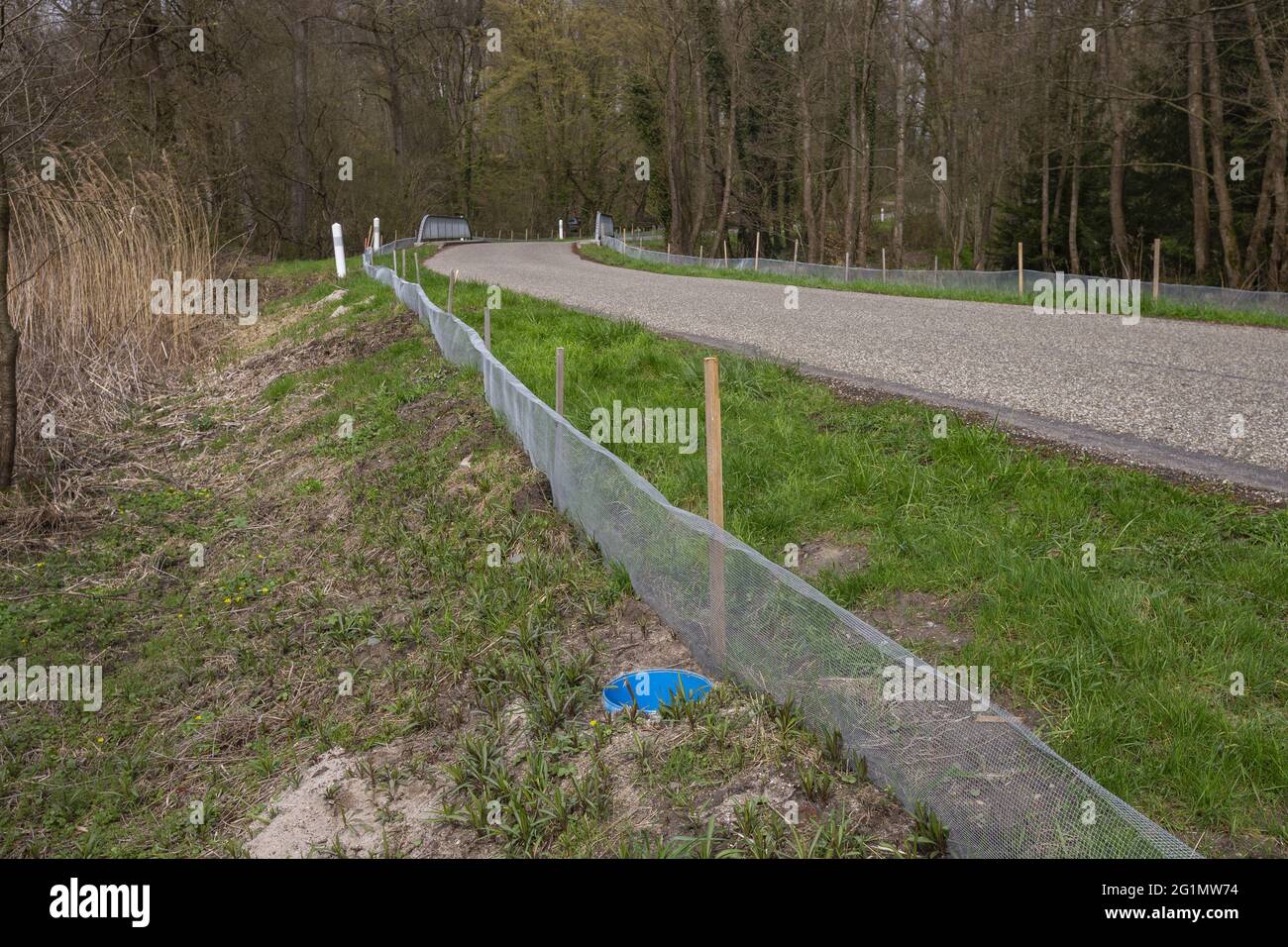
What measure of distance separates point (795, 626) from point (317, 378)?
996 cm

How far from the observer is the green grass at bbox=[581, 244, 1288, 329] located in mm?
14000

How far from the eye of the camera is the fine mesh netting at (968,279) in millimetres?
14828

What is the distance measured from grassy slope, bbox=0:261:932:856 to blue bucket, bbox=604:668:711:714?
124mm

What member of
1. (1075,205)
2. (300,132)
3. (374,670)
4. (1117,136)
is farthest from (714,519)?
(300,132)

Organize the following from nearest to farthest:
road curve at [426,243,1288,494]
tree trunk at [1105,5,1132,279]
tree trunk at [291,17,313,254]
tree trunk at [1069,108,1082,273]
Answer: road curve at [426,243,1288,494]
tree trunk at [1105,5,1132,279]
tree trunk at [1069,108,1082,273]
tree trunk at [291,17,313,254]

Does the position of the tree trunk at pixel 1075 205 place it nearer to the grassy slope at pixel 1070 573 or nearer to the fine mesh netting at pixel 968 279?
the fine mesh netting at pixel 968 279

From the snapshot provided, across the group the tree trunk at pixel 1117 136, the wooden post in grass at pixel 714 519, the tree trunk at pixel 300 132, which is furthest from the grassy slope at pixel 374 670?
the tree trunk at pixel 300 132

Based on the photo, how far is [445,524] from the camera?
7625 mm

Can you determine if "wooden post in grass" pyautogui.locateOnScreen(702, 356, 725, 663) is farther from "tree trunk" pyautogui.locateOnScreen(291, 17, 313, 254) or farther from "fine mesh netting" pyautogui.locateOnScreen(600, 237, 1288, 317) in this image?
"tree trunk" pyautogui.locateOnScreen(291, 17, 313, 254)

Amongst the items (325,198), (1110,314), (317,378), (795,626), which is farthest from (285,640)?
(325,198)

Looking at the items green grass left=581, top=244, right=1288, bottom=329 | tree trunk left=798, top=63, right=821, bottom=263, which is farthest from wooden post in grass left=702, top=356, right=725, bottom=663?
tree trunk left=798, top=63, right=821, bottom=263

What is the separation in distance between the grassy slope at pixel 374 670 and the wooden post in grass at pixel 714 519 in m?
0.33

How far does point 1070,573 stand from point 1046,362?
5.75 meters
